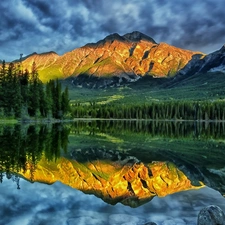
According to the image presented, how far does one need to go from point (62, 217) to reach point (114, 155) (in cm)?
2271

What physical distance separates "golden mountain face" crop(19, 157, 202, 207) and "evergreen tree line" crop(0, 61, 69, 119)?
222ft

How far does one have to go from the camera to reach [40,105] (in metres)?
112

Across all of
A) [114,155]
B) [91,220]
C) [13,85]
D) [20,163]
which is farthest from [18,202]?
[13,85]

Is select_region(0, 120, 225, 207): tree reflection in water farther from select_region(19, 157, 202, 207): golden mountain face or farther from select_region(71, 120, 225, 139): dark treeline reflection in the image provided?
select_region(71, 120, 225, 139): dark treeline reflection

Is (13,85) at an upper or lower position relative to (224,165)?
upper

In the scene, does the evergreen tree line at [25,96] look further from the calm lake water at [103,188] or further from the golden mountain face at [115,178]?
the golden mountain face at [115,178]

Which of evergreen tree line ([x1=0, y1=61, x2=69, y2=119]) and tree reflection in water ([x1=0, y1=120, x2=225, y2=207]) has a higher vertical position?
evergreen tree line ([x1=0, y1=61, x2=69, y2=119])

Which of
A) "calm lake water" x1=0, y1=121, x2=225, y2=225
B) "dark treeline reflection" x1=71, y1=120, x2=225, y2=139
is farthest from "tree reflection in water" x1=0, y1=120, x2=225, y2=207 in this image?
"dark treeline reflection" x1=71, y1=120, x2=225, y2=139

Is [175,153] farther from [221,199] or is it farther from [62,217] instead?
[62,217]

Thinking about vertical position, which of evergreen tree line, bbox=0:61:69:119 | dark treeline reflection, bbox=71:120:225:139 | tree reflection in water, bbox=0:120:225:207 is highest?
evergreen tree line, bbox=0:61:69:119

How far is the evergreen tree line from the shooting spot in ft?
312

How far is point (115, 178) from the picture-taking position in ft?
83.9

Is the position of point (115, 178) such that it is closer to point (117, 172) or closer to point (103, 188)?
point (117, 172)

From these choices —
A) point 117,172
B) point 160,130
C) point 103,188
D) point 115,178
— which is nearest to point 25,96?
point 160,130
